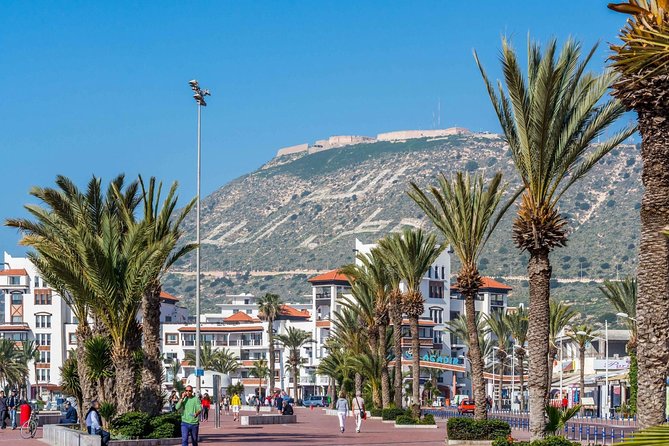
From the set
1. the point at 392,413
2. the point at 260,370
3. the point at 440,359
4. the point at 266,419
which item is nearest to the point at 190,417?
the point at 266,419

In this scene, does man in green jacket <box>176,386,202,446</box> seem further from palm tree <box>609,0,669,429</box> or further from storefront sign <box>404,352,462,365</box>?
storefront sign <box>404,352,462,365</box>

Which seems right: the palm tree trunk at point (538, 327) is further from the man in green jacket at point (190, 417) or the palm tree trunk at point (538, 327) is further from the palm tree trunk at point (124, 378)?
the palm tree trunk at point (124, 378)

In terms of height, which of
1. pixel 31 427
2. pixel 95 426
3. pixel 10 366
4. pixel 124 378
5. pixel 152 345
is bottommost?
pixel 10 366

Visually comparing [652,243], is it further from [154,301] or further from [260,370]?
[260,370]

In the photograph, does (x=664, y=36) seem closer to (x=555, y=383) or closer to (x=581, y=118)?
(x=581, y=118)

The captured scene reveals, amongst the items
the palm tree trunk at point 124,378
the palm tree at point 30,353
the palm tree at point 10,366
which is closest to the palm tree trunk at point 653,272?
the palm tree trunk at point 124,378

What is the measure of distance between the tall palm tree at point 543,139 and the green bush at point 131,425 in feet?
34.4

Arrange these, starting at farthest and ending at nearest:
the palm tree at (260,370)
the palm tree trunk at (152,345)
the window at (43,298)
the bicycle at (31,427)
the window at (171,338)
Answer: the window at (171,338) → the window at (43,298) → the palm tree at (260,370) → the bicycle at (31,427) → the palm tree trunk at (152,345)

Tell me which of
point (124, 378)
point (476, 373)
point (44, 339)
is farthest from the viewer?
point (44, 339)

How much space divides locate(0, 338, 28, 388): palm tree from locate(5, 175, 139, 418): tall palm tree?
266 ft

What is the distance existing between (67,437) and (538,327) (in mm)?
12155

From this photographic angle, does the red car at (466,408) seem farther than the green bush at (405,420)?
Yes

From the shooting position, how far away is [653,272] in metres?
20.6

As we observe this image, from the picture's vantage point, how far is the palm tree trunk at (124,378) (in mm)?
32844
